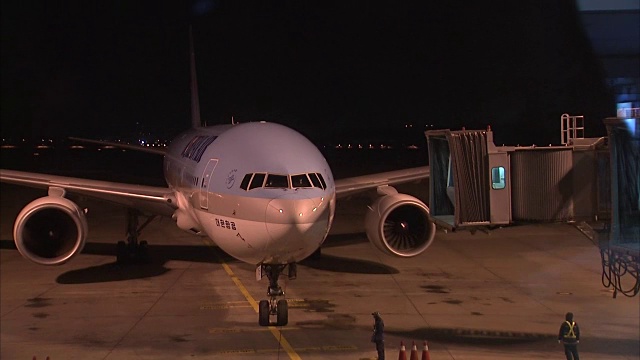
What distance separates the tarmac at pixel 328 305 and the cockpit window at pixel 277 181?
250 centimetres

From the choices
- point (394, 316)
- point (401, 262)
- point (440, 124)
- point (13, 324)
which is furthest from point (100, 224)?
point (440, 124)

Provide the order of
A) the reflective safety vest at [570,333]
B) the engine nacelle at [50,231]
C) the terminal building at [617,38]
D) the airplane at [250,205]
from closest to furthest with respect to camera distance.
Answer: the reflective safety vest at [570,333] < the airplane at [250,205] < the terminal building at [617,38] < the engine nacelle at [50,231]

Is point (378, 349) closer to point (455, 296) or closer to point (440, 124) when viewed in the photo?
point (455, 296)

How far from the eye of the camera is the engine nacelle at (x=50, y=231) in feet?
59.4

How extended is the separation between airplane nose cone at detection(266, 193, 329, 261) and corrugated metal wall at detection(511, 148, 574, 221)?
3767 mm

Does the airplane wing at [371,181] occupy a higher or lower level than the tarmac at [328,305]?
higher

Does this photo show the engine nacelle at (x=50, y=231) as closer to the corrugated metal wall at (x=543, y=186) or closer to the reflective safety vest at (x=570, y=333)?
the corrugated metal wall at (x=543, y=186)

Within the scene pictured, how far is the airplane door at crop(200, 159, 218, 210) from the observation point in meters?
16.2

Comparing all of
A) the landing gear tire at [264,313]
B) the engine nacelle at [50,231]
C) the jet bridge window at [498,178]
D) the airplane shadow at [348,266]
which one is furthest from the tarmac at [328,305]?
the jet bridge window at [498,178]

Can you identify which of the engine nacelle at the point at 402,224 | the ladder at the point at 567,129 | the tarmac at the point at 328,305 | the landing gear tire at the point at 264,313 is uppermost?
the ladder at the point at 567,129

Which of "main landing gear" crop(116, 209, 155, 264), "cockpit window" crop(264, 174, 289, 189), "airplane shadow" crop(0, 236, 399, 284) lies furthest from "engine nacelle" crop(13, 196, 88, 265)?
"cockpit window" crop(264, 174, 289, 189)

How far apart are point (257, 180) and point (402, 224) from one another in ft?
16.6

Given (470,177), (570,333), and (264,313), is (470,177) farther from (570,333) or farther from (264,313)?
(264,313)

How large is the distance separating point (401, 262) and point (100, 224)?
46.1 ft
